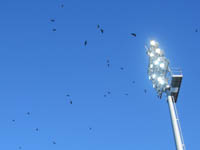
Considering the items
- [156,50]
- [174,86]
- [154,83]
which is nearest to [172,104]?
[174,86]

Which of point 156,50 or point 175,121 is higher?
point 156,50

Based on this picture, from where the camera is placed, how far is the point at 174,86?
16.5 meters

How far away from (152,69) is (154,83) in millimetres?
820

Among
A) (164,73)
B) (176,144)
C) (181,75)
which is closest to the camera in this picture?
(176,144)

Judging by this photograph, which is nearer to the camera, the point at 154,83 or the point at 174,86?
the point at 174,86

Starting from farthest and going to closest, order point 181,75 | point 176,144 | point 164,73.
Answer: point 164,73 < point 181,75 < point 176,144

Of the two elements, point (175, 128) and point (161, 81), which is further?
point (161, 81)

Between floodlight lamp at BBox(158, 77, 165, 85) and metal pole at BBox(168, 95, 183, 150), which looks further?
floodlight lamp at BBox(158, 77, 165, 85)

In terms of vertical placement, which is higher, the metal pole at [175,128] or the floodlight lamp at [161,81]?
the floodlight lamp at [161,81]

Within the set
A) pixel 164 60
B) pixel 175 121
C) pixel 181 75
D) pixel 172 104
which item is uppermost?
pixel 164 60

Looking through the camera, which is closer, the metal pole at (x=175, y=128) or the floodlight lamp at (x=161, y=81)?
the metal pole at (x=175, y=128)

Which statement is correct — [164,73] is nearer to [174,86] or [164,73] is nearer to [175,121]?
[174,86]

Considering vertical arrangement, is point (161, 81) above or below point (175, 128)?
above

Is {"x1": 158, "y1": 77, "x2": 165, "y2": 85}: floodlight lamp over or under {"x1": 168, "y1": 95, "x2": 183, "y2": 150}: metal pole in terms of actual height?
over
